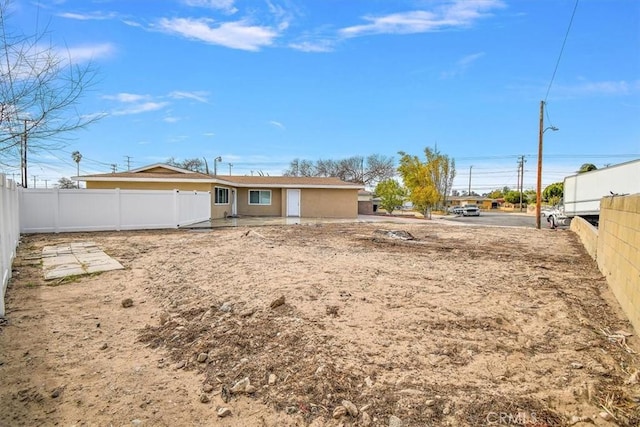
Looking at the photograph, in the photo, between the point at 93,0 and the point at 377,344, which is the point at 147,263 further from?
the point at 377,344

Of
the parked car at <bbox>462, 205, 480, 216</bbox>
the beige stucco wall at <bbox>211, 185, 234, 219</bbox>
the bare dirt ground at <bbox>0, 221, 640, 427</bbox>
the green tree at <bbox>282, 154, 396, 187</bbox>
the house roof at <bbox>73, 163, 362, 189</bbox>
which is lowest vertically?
the bare dirt ground at <bbox>0, 221, 640, 427</bbox>

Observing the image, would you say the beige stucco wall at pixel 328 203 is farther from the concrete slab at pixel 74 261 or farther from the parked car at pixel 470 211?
the parked car at pixel 470 211

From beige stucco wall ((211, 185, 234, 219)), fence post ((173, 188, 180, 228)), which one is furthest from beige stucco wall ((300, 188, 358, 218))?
fence post ((173, 188, 180, 228))

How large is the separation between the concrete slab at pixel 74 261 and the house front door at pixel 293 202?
16.5m

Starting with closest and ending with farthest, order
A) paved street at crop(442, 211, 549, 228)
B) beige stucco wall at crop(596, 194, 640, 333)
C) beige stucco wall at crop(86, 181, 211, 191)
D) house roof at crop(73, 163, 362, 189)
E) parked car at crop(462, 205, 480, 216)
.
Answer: beige stucco wall at crop(596, 194, 640, 333) < house roof at crop(73, 163, 362, 189) < beige stucco wall at crop(86, 181, 211, 191) < paved street at crop(442, 211, 549, 228) < parked car at crop(462, 205, 480, 216)

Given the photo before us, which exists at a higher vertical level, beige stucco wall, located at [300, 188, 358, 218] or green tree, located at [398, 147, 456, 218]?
green tree, located at [398, 147, 456, 218]

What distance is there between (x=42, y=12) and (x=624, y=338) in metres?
8.10

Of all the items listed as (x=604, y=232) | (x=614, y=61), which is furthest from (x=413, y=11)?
(x=604, y=232)

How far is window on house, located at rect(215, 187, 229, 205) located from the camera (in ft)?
73.2

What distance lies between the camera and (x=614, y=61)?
449 inches

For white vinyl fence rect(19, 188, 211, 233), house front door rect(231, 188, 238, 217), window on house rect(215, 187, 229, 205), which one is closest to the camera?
white vinyl fence rect(19, 188, 211, 233)

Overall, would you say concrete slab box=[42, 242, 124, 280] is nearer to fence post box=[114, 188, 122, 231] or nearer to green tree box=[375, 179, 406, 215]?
fence post box=[114, 188, 122, 231]

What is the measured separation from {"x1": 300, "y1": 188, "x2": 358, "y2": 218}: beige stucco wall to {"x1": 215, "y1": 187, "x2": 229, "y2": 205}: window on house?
17.8 ft

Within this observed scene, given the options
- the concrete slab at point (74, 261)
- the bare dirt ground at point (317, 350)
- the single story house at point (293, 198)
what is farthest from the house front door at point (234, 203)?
the bare dirt ground at point (317, 350)
